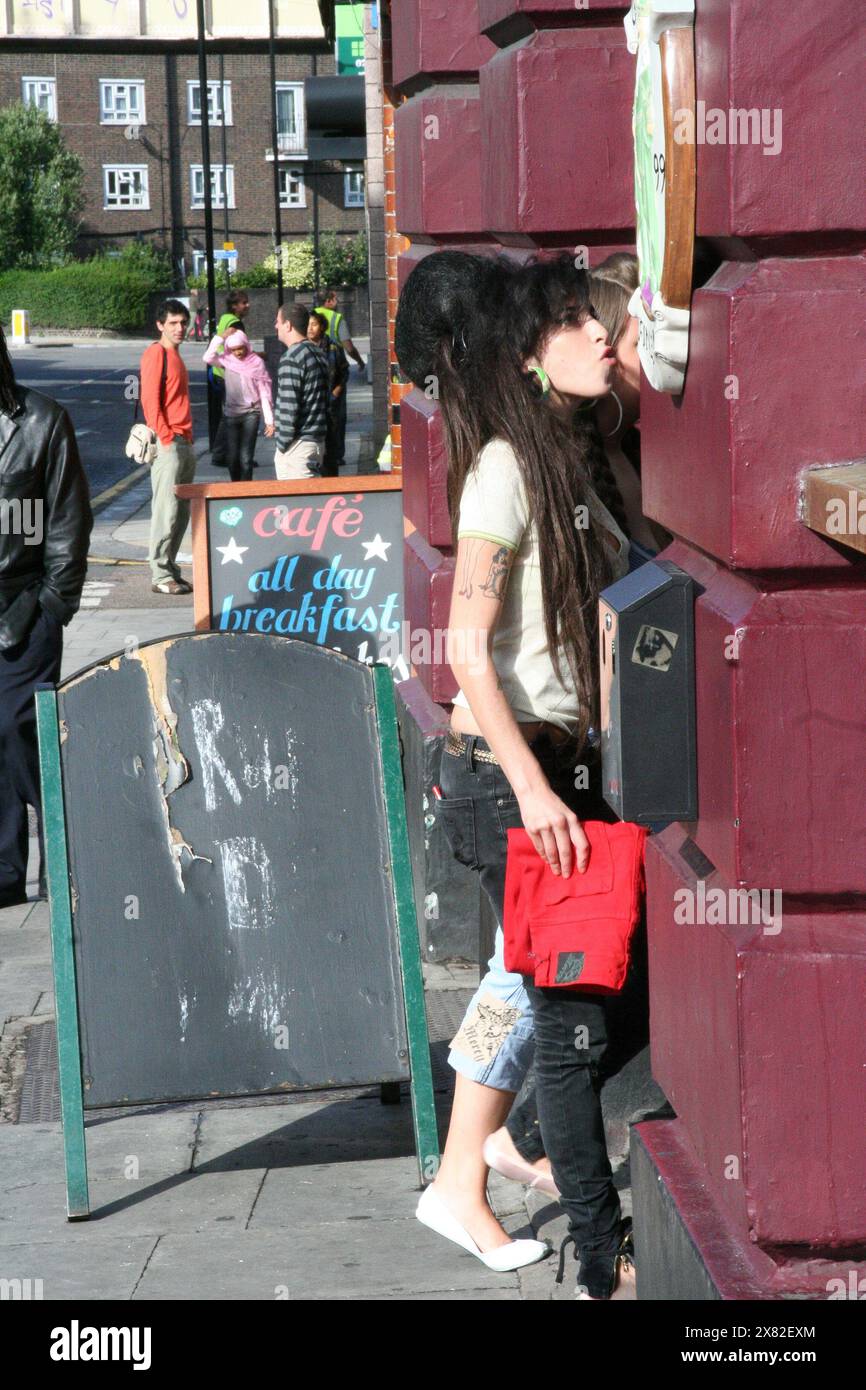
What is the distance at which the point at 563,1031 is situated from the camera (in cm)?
346

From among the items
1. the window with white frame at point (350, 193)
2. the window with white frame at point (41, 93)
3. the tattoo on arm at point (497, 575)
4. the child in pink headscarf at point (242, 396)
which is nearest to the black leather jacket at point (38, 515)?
the tattoo on arm at point (497, 575)

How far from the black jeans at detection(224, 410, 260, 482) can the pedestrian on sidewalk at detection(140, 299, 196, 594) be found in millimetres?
3482

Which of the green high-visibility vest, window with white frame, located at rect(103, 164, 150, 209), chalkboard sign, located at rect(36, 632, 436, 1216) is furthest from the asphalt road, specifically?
window with white frame, located at rect(103, 164, 150, 209)

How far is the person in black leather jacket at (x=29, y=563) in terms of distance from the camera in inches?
245

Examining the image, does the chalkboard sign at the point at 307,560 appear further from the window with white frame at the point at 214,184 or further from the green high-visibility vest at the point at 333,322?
the window with white frame at the point at 214,184

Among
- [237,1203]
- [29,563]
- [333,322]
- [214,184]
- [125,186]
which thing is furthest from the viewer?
[125,186]

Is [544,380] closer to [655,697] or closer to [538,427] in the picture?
[538,427]

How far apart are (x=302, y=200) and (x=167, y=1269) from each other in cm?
7219

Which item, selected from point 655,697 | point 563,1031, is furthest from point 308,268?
point 655,697

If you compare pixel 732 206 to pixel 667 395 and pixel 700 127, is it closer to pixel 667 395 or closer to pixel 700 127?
pixel 700 127

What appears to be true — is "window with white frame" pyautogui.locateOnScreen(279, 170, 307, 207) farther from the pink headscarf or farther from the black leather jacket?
the black leather jacket

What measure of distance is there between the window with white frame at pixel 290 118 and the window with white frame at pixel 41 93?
917 centimetres

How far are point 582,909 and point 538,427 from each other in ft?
3.01
